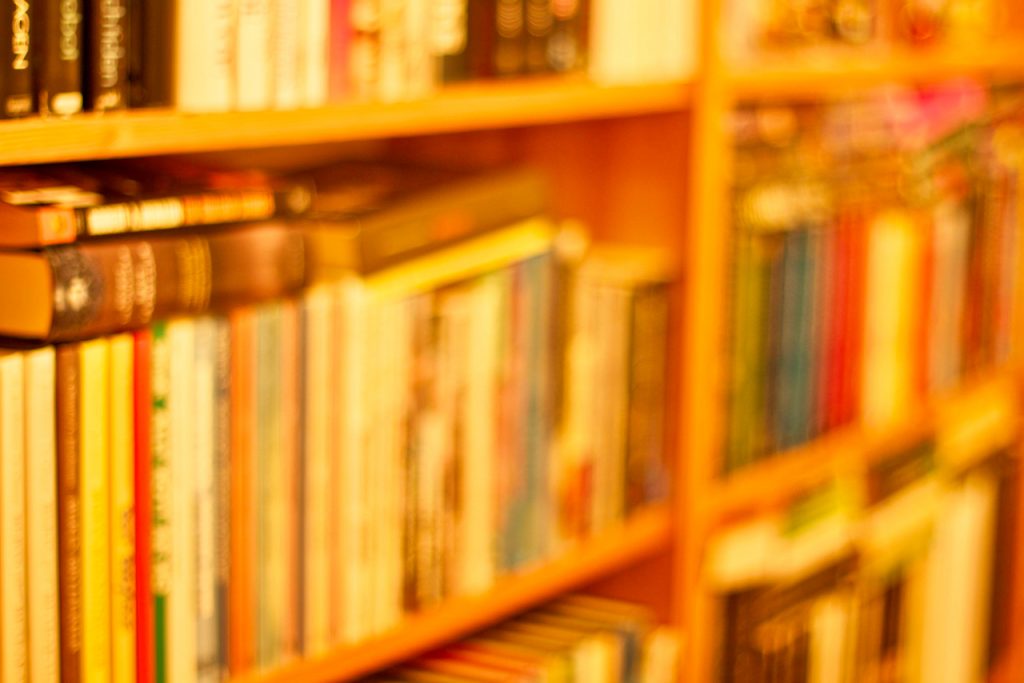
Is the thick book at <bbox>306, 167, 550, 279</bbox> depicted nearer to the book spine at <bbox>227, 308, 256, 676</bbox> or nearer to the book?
the book spine at <bbox>227, 308, 256, 676</bbox>

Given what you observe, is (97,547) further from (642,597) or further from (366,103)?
(642,597)

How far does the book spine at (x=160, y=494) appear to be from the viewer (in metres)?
0.90

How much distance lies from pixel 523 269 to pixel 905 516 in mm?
763

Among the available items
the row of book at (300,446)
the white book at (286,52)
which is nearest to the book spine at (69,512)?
the row of book at (300,446)

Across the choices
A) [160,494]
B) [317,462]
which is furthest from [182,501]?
[317,462]

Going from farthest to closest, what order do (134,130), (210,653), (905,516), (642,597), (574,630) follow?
(905,516) < (642,597) < (574,630) < (210,653) < (134,130)

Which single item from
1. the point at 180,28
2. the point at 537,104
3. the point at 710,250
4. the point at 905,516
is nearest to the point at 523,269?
the point at 537,104

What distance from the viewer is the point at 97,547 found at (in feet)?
2.89

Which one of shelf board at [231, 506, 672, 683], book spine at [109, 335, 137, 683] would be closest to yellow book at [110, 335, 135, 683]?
book spine at [109, 335, 137, 683]

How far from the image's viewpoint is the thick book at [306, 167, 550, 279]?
41.6 inches

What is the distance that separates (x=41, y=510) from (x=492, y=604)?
44cm

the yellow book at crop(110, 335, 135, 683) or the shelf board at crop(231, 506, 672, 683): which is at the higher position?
the yellow book at crop(110, 335, 135, 683)

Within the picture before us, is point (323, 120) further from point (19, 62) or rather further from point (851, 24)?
point (851, 24)

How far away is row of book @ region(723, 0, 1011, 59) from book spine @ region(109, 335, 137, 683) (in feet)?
2.32
